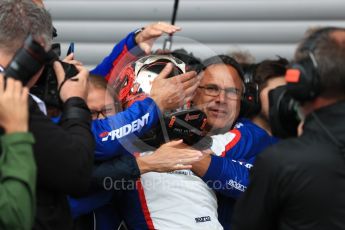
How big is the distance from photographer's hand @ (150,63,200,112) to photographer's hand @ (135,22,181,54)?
288 mm

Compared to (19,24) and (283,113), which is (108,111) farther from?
(283,113)

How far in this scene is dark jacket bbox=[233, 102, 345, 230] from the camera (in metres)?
2.13

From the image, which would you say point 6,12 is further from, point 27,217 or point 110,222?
point 110,222

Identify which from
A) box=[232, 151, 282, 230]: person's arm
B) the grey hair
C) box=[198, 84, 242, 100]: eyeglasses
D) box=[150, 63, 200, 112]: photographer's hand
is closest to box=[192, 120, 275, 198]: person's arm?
box=[198, 84, 242, 100]: eyeglasses

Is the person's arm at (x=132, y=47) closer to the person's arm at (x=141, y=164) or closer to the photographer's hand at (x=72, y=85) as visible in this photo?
the person's arm at (x=141, y=164)

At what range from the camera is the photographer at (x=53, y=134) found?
7.07 ft

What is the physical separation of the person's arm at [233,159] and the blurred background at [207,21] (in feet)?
5.08

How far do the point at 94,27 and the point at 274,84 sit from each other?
195 cm

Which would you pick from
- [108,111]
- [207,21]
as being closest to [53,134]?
[108,111]

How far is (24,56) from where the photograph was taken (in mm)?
2143

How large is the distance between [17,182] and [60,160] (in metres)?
0.17

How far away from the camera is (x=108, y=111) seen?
10.4 feet

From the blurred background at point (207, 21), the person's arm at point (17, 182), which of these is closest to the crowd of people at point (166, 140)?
the person's arm at point (17, 182)

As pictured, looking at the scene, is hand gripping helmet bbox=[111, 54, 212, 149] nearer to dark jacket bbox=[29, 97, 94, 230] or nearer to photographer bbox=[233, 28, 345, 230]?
dark jacket bbox=[29, 97, 94, 230]
